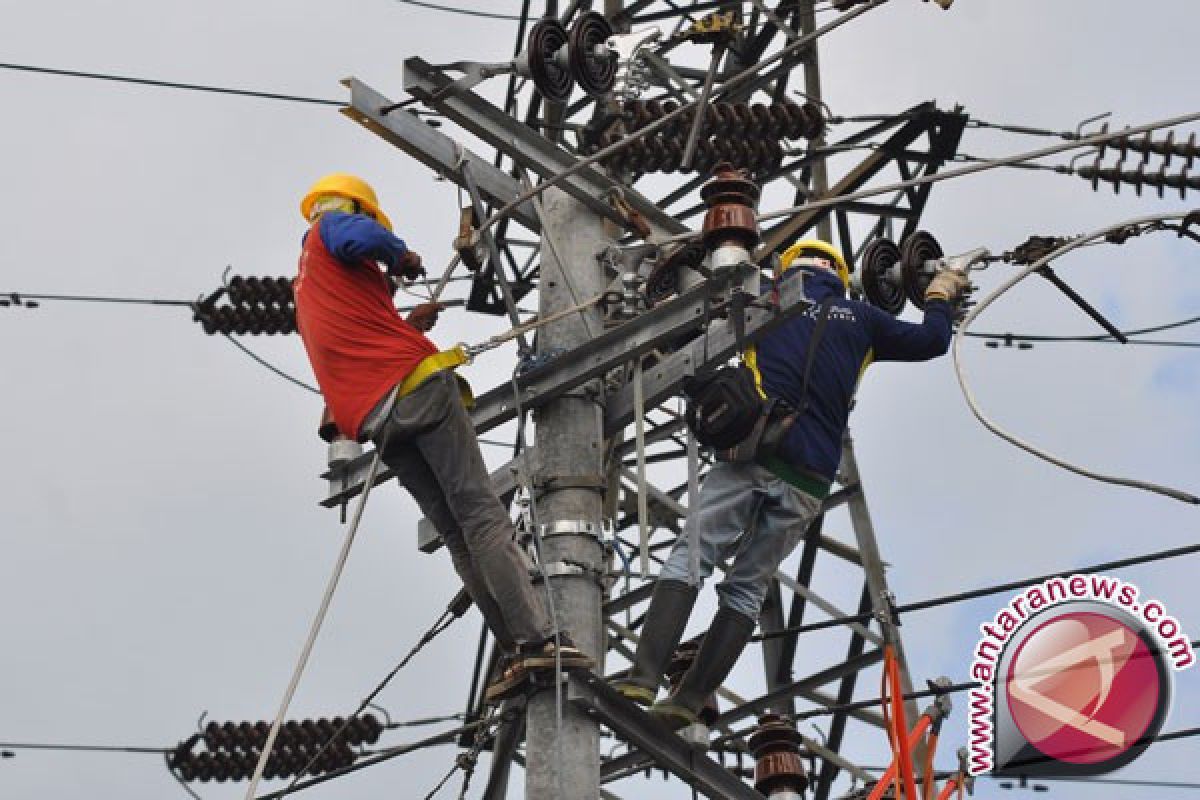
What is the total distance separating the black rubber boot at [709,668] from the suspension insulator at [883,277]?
5.69ft

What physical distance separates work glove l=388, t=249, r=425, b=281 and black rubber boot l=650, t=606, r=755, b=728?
1760 millimetres

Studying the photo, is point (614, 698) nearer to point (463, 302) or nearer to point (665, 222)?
point (665, 222)

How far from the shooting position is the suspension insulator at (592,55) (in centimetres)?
1076

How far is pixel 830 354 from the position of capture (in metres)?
11.1

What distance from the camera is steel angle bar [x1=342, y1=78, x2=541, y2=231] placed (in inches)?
417

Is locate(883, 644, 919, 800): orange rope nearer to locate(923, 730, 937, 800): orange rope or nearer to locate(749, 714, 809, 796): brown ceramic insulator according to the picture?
locate(923, 730, 937, 800): orange rope

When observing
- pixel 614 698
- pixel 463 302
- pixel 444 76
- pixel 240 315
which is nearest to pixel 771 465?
pixel 614 698

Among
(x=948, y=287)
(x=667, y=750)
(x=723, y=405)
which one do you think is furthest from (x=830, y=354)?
(x=667, y=750)

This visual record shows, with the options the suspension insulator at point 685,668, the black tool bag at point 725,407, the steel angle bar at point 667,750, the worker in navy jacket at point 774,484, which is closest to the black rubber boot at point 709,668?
the worker in navy jacket at point 774,484

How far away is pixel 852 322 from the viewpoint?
11.2m

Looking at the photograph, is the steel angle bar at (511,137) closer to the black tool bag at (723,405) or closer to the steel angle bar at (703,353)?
the steel angle bar at (703,353)

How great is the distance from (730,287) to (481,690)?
184 inches

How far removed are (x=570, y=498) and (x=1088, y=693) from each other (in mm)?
4285

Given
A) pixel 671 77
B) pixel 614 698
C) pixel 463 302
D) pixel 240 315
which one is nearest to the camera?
pixel 614 698
